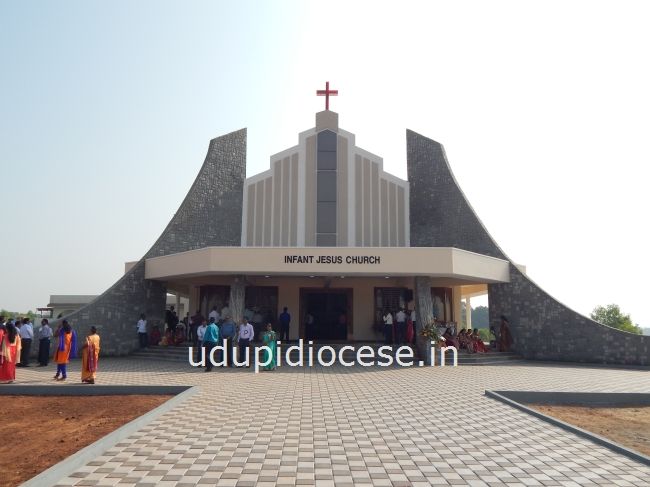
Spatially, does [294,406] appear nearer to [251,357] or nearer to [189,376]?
[189,376]

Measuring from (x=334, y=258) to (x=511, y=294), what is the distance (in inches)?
277

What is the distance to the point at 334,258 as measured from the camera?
14578mm

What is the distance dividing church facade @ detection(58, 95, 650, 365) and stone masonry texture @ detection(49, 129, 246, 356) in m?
0.04

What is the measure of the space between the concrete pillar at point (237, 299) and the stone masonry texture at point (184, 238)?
4.06 meters

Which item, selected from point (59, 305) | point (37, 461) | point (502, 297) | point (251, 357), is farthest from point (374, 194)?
point (59, 305)

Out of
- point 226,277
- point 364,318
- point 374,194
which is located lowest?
point 364,318

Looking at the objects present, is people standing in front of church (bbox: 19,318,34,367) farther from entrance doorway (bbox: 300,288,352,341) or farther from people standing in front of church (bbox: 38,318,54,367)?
entrance doorway (bbox: 300,288,352,341)

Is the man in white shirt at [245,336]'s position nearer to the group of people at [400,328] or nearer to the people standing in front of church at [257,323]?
the people standing in front of church at [257,323]

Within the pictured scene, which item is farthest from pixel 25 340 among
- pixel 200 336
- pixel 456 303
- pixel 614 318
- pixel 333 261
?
pixel 614 318

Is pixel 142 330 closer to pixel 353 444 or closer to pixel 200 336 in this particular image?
pixel 200 336

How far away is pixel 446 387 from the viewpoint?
382 inches

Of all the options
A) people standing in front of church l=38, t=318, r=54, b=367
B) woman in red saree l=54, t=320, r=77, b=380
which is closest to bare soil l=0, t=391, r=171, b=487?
woman in red saree l=54, t=320, r=77, b=380

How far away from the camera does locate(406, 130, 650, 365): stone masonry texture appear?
15289mm

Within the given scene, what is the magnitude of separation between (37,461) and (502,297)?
1552 centimetres
